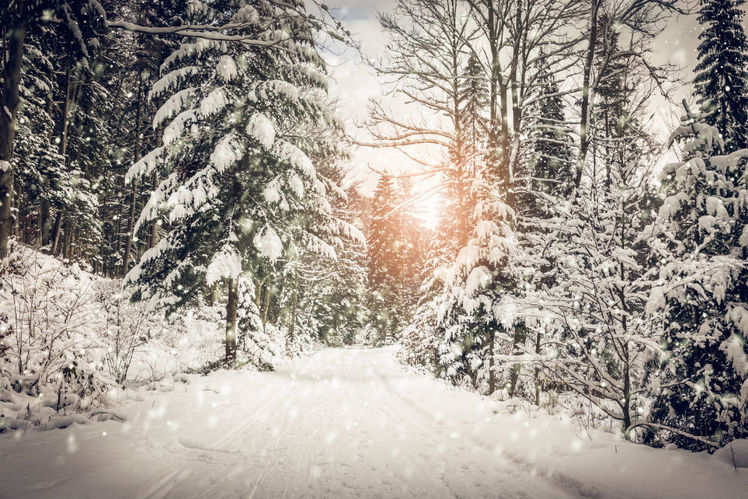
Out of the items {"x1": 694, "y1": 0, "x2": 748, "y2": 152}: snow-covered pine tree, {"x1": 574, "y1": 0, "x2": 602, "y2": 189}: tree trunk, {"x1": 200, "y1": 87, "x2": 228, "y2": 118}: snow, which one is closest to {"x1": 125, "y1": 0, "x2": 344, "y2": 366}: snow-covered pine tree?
{"x1": 200, "y1": 87, "x2": 228, "y2": 118}: snow

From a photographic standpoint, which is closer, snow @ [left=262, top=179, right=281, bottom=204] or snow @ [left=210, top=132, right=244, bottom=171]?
snow @ [left=210, top=132, right=244, bottom=171]

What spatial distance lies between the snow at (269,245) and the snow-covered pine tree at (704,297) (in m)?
8.42

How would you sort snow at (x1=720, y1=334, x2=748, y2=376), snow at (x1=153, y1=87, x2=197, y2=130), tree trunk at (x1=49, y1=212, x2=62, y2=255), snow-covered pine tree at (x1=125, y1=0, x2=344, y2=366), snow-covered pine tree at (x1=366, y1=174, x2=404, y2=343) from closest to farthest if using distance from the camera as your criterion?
snow at (x1=720, y1=334, x2=748, y2=376), snow-covered pine tree at (x1=125, y1=0, x2=344, y2=366), snow at (x1=153, y1=87, x2=197, y2=130), tree trunk at (x1=49, y1=212, x2=62, y2=255), snow-covered pine tree at (x1=366, y1=174, x2=404, y2=343)

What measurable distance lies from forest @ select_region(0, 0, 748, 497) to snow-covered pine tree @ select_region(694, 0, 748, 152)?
0.12 ft

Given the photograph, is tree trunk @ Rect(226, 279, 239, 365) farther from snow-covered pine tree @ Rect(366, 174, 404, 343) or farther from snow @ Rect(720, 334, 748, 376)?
snow-covered pine tree @ Rect(366, 174, 404, 343)

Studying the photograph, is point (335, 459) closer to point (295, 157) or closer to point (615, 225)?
point (615, 225)

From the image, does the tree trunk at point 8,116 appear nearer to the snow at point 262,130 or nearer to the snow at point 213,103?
the snow at point 213,103

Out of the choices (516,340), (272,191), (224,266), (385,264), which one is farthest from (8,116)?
(385,264)

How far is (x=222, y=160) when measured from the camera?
925cm

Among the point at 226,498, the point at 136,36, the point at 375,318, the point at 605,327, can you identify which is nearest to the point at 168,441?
the point at 226,498

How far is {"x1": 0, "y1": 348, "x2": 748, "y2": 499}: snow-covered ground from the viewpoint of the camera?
123 inches

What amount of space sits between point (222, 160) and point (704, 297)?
32.3 feet

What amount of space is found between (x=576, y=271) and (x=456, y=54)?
7.71 metres

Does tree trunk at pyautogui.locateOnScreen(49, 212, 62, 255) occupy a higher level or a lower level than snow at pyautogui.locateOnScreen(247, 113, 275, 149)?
lower
